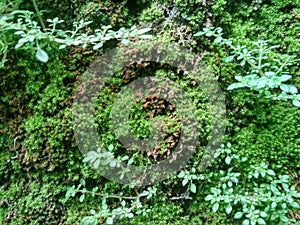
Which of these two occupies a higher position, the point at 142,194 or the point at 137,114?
the point at 137,114

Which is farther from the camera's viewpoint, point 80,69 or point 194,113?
point 80,69

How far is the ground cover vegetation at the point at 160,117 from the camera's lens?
1271 millimetres

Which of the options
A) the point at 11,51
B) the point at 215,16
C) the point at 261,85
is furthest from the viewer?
the point at 11,51

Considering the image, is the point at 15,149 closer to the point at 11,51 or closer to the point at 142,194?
the point at 11,51

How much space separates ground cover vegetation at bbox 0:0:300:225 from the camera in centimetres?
127

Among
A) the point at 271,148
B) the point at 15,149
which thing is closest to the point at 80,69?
the point at 15,149

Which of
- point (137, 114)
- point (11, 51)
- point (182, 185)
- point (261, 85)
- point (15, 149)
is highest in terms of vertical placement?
point (11, 51)

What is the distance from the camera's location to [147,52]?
138 cm

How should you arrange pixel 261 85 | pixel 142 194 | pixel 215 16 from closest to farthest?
pixel 261 85
pixel 142 194
pixel 215 16

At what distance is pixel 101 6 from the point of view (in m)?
1.49

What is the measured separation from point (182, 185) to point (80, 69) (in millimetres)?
678

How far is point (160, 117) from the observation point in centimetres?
135

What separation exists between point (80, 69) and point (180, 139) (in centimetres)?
55

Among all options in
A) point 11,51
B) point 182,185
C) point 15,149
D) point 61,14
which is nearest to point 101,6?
point 61,14
